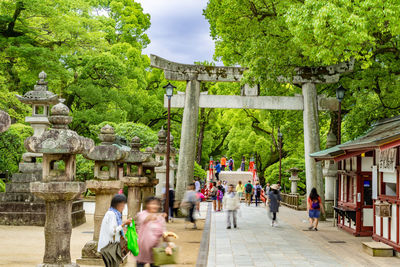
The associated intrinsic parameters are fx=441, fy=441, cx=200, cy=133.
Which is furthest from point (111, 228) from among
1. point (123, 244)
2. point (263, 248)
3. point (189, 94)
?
point (189, 94)

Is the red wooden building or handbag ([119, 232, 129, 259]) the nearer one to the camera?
handbag ([119, 232, 129, 259])

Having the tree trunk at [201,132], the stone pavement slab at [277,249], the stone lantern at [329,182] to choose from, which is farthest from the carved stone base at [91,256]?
the tree trunk at [201,132]

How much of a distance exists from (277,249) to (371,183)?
5.34m

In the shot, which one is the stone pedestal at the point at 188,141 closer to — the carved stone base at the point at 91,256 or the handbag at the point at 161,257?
the carved stone base at the point at 91,256

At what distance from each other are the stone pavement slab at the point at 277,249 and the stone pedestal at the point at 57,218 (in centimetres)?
350

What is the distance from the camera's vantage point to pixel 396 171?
11.9 m

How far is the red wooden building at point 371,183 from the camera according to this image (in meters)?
11.9

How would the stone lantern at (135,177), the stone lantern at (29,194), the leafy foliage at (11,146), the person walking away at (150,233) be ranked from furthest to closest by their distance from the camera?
the leafy foliage at (11,146) → the stone lantern at (29,194) → the stone lantern at (135,177) → the person walking away at (150,233)

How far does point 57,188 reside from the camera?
8227mm

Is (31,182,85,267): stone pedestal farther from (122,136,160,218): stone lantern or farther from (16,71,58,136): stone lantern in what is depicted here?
(16,71,58,136): stone lantern

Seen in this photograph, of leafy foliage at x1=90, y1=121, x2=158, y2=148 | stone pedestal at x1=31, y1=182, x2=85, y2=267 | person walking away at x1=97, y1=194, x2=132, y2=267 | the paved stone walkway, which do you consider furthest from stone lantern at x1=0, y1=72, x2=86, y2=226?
person walking away at x1=97, y1=194, x2=132, y2=267

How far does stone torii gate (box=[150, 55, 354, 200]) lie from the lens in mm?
19984

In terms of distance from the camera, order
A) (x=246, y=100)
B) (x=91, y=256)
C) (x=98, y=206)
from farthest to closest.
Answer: (x=246, y=100) < (x=98, y=206) < (x=91, y=256)

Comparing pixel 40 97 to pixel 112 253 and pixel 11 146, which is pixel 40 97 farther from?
pixel 112 253
